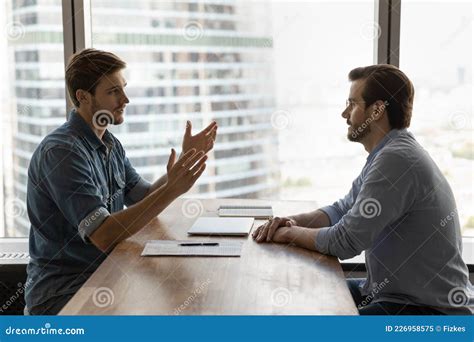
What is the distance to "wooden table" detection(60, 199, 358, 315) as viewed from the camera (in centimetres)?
154

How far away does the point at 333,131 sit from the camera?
11.1ft

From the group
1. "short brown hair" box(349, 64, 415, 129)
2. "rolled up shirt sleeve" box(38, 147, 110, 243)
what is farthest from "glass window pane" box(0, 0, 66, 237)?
"short brown hair" box(349, 64, 415, 129)

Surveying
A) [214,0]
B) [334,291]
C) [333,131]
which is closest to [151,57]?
[214,0]

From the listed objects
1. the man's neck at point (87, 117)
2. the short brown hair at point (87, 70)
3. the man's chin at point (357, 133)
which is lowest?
the man's chin at point (357, 133)

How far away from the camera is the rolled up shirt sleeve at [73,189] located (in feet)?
6.86

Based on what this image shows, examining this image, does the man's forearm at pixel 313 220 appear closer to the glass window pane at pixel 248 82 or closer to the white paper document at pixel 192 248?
the white paper document at pixel 192 248

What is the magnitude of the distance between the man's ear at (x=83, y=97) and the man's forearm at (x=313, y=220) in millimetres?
881

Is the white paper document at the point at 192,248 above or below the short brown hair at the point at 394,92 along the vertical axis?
below

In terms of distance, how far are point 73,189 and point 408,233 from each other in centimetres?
108

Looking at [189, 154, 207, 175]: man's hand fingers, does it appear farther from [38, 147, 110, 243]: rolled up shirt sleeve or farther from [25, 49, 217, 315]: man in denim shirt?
[38, 147, 110, 243]: rolled up shirt sleeve

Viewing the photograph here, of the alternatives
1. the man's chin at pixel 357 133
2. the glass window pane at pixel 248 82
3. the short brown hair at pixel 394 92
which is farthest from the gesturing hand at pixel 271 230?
the glass window pane at pixel 248 82

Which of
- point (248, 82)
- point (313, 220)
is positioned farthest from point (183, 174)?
point (248, 82)
